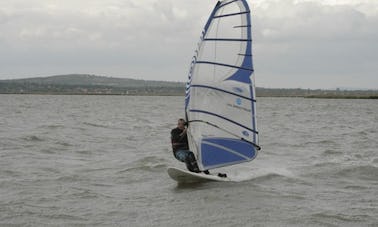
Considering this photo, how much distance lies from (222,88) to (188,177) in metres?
1.73

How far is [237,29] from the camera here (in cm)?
1016

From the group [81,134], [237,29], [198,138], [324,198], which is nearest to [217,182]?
[198,138]

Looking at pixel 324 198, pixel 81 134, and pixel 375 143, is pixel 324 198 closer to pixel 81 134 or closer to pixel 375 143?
pixel 375 143

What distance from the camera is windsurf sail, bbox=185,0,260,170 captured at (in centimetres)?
1010

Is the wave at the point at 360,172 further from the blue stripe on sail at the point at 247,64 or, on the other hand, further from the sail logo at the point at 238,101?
the blue stripe on sail at the point at 247,64

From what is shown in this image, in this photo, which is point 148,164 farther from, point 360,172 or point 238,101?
point 360,172

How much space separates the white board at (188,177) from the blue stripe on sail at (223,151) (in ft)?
0.70

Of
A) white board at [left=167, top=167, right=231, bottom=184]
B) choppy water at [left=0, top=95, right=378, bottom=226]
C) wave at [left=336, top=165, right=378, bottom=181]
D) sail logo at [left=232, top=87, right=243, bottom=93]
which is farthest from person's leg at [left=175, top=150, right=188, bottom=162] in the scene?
wave at [left=336, top=165, right=378, bottom=181]

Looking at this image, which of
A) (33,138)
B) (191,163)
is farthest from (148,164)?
(33,138)

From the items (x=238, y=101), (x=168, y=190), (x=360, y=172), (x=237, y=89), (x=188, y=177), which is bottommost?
(x=360, y=172)

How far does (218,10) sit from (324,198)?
3.62 metres

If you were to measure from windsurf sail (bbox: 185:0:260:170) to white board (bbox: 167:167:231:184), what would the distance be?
0.74 feet

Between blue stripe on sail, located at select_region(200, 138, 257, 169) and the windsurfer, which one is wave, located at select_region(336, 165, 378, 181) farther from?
the windsurfer

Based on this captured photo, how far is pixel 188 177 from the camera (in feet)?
34.9
